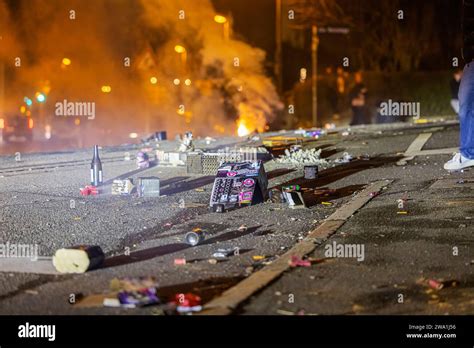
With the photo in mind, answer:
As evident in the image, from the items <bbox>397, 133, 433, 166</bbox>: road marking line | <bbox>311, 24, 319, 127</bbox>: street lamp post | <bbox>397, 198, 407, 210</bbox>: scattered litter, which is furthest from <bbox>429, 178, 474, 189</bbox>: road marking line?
<bbox>311, 24, 319, 127</bbox>: street lamp post

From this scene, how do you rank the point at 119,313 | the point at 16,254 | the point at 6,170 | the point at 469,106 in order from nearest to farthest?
the point at 119,313 < the point at 16,254 < the point at 469,106 < the point at 6,170

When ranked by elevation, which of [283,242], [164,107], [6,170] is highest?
[164,107]

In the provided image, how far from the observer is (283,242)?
8.12m

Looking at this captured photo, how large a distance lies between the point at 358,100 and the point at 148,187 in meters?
21.9

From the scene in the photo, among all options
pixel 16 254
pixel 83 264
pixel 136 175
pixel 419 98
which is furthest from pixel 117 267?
pixel 419 98

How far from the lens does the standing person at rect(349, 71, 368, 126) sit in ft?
101

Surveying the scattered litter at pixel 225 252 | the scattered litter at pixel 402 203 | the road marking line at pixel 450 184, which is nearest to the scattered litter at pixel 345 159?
the road marking line at pixel 450 184

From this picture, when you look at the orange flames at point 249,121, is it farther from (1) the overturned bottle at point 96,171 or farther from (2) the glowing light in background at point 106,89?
(1) the overturned bottle at point 96,171

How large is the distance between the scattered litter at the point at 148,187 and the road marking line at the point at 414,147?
16.5 feet

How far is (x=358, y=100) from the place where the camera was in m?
32.0

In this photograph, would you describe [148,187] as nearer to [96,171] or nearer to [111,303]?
[96,171]

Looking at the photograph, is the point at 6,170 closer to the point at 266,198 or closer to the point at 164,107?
the point at 266,198
